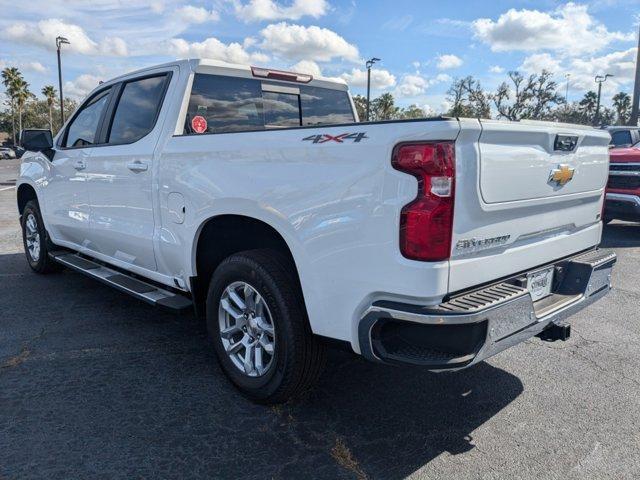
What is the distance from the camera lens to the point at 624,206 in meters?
8.14

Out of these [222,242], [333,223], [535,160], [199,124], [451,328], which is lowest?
[451,328]

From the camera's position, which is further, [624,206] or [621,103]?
[621,103]

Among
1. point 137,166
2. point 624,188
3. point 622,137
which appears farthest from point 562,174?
point 622,137

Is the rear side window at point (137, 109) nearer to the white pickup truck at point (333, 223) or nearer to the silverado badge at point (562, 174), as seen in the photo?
the white pickup truck at point (333, 223)

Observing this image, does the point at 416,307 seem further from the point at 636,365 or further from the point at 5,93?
the point at 5,93

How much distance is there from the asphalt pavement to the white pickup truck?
0.34m

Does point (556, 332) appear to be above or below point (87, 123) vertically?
below

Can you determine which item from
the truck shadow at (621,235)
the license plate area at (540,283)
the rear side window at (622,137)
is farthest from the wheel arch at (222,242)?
the rear side window at (622,137)

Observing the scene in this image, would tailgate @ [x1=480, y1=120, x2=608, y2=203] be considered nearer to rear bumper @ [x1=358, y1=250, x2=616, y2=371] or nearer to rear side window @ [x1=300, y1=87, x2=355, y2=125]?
rear bumper @ [x1=358, y1=250, x2=616, y2=371]

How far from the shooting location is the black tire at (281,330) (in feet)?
9.23

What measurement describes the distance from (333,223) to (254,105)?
6.87 ft

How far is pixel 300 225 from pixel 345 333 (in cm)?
58

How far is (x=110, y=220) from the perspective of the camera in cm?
434

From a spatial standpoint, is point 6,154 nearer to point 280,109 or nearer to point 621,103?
point 280,109
